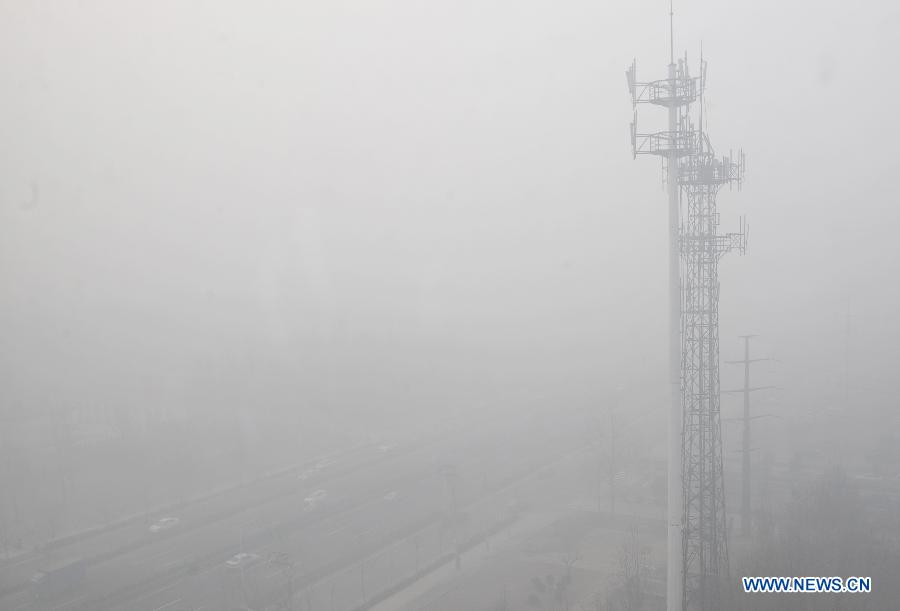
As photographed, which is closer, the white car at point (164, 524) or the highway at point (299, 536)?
the highway at point (299, 536)

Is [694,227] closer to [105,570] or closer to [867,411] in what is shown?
[105,570]

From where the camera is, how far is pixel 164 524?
38.0 ft

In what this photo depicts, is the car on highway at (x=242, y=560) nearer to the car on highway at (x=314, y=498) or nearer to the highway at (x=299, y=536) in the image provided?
the highway at (x=299, y=536)

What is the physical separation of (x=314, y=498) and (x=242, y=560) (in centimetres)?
298

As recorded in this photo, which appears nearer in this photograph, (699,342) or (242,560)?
(699,342)

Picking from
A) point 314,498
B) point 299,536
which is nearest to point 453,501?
point 314,498

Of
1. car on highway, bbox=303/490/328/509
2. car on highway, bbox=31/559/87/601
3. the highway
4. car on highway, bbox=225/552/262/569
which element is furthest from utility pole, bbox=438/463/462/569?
car on highway, bbox=31/559/87/601

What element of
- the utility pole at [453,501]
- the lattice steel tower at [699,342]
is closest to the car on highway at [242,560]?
the utility pole at [453,501]

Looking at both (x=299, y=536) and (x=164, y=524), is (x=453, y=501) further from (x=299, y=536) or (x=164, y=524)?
(x=164, y=524)

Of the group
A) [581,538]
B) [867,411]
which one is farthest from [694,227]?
[867,411]

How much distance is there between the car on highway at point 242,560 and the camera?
962cm

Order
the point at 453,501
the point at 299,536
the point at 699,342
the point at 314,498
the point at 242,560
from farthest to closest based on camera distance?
the point at 314,498 < the point at 453,501 < the point at 299,536 < the point at 242,560 < the point at 699,342

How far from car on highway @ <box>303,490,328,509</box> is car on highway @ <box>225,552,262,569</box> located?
231 centimetres

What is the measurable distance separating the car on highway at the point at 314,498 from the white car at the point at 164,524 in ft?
6.36
